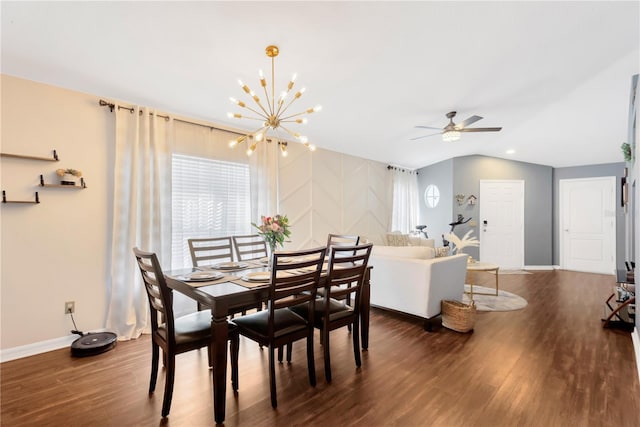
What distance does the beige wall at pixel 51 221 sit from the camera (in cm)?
258

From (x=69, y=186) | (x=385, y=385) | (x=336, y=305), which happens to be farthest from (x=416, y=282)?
(x=69, y=186)

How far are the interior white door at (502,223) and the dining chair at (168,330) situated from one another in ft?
22.0

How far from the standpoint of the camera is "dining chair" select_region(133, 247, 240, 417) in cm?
181

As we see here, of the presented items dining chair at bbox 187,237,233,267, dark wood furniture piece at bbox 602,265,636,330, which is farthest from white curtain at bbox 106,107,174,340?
dark wood furniture piece at bbox 602,265,636,330

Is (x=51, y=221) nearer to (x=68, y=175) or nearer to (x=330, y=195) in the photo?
(x=68, y=175)

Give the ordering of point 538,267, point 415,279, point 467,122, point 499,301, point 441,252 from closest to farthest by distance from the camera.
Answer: point 415,279
point 441,252
point 467,122
point 499,301
point 538,267

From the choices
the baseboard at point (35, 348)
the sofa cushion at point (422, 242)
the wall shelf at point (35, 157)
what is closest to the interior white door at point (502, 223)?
the sofa cushion at point (422, 242)

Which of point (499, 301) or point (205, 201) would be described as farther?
point (499, 301)

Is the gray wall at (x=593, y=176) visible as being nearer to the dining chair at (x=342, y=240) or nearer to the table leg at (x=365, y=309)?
the dining chair at (x=342, y=240)

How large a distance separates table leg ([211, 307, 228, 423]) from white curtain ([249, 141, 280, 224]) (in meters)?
2.51

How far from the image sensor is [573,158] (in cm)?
652

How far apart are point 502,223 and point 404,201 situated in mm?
2350

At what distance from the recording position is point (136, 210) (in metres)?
3.15

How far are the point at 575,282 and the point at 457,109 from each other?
170 inches
